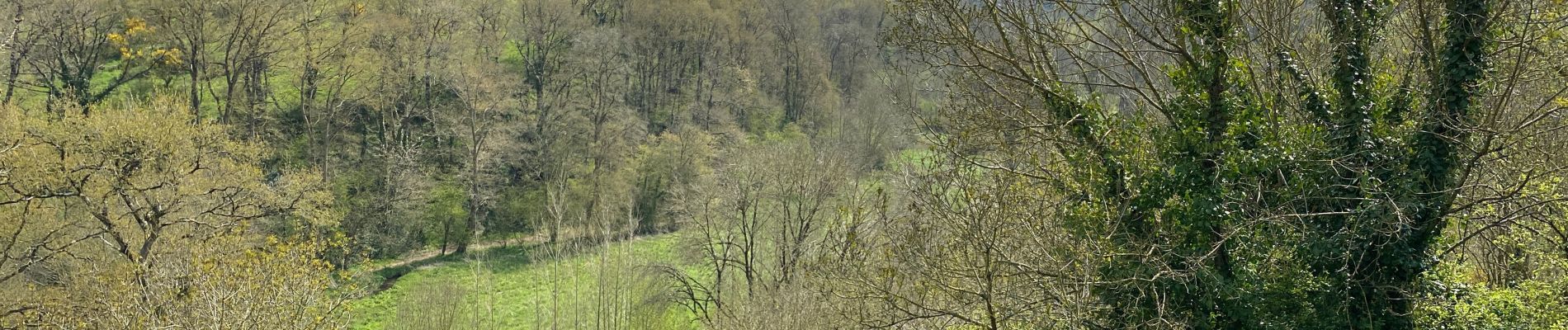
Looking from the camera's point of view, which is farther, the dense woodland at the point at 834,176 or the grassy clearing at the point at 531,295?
the grassy clearing at the point at 531,295

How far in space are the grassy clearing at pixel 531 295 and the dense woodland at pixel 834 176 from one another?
143 millimetres

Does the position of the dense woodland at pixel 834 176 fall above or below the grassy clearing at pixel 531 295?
above

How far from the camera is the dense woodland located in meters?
9.80

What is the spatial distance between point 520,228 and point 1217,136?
28211 mm

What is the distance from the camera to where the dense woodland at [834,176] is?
9797 millimetres

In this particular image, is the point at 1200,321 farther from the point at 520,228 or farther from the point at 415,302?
the point at 520,228

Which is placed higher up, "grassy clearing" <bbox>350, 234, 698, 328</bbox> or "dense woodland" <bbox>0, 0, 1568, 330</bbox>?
"dense woodland" <bbox>0, 0, 1568, 330</bbox>

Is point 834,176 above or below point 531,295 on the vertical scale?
above

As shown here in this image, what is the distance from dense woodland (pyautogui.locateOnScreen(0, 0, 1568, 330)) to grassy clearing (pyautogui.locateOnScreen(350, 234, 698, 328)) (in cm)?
14

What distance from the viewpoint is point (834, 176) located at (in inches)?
1001

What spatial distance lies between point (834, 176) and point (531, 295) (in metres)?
10.4

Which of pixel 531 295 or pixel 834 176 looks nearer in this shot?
pixel 834 176

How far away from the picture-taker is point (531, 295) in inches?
1140

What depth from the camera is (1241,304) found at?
9922 millimetres
